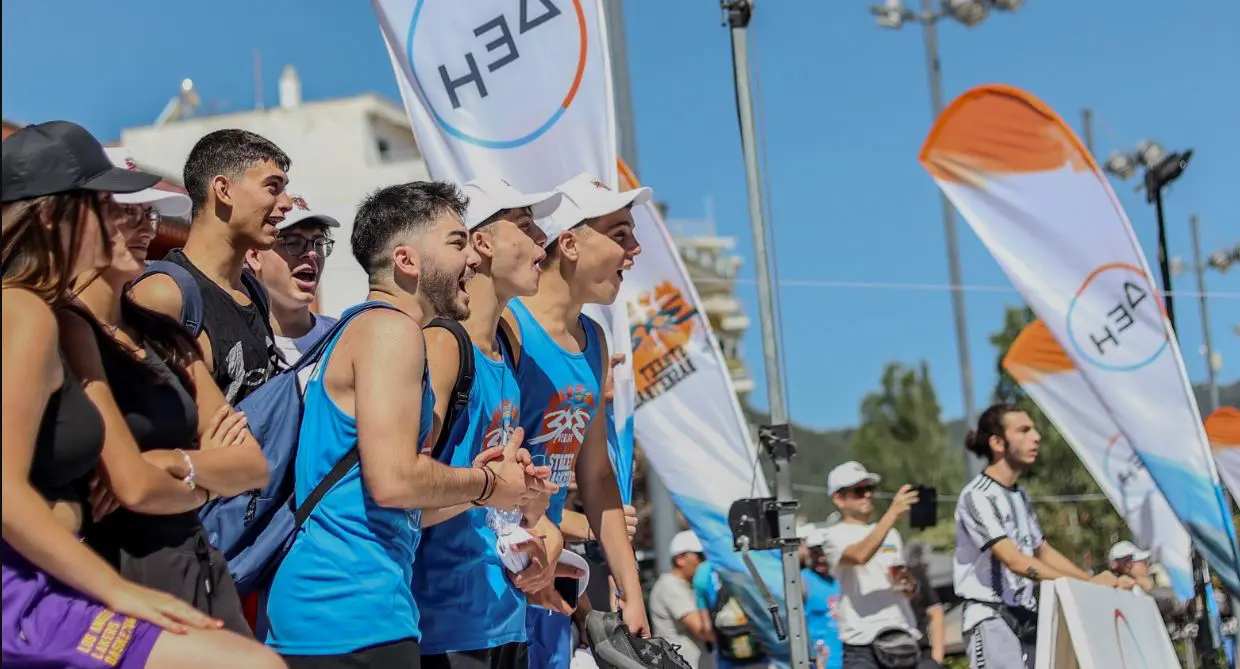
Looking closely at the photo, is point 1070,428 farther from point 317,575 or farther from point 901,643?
point 317,575

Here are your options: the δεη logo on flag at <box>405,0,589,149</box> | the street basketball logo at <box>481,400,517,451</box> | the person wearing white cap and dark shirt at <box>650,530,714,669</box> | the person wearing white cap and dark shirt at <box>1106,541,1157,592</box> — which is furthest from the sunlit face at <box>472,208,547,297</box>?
the person wearing white cap and dark shirt at <box>1106,541,1157,592</box>

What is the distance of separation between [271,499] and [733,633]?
17.9 ft

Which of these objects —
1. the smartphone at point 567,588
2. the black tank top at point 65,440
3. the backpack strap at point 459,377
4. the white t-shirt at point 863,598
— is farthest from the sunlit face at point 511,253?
the white t-shirt at point 863,598

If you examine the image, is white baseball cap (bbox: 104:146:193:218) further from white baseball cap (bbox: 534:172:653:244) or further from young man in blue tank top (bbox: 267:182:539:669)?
white baseball cap (bbox: 534:172:653:244)

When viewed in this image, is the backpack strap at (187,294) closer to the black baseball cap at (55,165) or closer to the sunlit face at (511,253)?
the sunlit face at (511,253)

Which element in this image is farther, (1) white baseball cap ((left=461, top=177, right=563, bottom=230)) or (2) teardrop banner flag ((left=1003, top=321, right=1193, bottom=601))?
(2) teardrop banner flag ((left=1003, top=321, right=1193, bottom=601))

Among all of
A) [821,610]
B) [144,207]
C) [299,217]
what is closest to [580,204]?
[299,217]

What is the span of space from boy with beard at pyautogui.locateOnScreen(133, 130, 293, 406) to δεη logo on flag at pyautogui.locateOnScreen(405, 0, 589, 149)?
1.38m

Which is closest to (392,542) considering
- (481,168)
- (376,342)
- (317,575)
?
(317,575)

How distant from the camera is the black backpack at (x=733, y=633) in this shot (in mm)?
8625

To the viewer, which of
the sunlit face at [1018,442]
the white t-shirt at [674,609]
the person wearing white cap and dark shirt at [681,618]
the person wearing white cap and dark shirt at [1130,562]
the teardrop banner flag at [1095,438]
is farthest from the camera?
the teardrop banner flag at [1095,438]

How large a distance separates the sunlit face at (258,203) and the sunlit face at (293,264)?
48 centimetres

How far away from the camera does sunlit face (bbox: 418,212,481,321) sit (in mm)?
4031

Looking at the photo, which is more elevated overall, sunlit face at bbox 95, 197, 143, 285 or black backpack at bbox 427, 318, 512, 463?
sunlit face at bbox 95, 197, 143, 285
